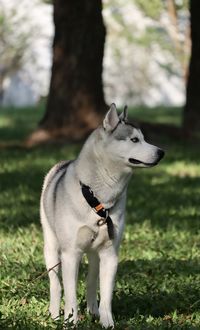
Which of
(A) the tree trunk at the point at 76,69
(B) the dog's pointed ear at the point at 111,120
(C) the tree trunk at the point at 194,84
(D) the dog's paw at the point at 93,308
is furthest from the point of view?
(C) the tree trunk at the point at 194,84

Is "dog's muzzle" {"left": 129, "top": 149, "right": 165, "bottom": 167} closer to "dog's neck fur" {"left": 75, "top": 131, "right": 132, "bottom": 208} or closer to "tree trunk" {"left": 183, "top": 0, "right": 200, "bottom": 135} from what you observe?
"dog's neck fur" {"left": 75, "top": 131, "right": 132, "bottom": 208}

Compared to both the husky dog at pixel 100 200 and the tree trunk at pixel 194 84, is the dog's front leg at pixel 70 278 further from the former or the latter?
the tree trunk at pixel 194 84

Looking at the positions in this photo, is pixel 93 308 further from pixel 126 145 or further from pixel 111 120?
pixel 111 120

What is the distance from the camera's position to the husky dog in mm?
5746

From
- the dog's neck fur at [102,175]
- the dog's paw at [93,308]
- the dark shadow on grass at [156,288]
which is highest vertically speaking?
the dog's neck fur at [102,175]

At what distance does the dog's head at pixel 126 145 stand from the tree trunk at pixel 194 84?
12.9 m

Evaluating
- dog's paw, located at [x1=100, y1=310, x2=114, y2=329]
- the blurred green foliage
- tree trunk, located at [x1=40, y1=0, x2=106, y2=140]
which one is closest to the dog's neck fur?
dog's paw, located at [x1=100, y1=310, x2=114, y2=329]

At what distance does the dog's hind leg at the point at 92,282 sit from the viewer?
6.20 meters

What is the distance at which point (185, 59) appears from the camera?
107 feet

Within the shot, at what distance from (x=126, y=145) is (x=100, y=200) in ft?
1.41

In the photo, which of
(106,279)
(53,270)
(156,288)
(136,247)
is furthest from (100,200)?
(136,247)

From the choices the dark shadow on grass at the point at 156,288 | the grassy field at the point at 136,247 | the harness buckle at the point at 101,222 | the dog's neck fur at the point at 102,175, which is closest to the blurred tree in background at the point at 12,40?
the grassy field at the point at 136,247

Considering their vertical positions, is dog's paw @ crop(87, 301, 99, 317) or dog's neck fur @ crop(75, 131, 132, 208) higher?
dog's neck fur @ crop(75, 131, 132, 208)

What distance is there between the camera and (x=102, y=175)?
19.4 ft
